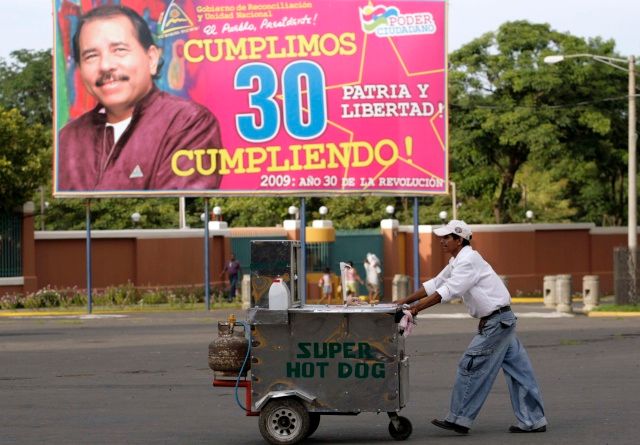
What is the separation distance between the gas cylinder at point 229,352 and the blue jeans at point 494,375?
1.84 metres

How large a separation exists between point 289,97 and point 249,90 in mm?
1146

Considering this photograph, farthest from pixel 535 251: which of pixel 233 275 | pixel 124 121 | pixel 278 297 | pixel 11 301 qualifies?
pixel 278 297

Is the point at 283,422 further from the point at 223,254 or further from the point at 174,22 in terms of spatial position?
the point at 223,254

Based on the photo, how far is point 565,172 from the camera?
67125 millimetres

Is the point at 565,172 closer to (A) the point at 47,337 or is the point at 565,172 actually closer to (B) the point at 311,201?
(B) the point at 311,201

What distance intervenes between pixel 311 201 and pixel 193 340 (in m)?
41.9

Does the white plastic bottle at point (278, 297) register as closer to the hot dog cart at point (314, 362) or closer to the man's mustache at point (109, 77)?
the hot dog cart at point (314, 362)

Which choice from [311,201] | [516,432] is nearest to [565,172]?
[311,201]

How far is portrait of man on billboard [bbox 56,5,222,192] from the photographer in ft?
129

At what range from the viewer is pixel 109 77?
39406 millimetres

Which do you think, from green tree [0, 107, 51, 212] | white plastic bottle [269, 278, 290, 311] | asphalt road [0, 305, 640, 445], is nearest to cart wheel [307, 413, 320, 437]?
asphalt road [0, 305, 640, 445]

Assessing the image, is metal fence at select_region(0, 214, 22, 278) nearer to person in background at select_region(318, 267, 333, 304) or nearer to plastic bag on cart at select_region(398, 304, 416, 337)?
person in background at select_region(318, 267, 333, 304)

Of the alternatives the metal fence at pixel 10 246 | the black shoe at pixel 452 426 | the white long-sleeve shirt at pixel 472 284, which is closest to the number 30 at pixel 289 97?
the metal fence at pixel 10 246

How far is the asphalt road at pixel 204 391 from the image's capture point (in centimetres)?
1207
